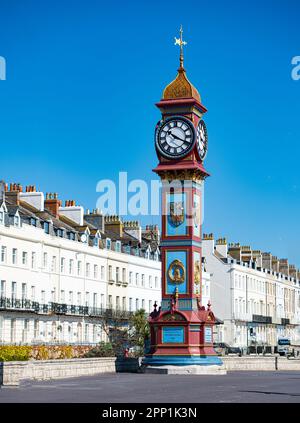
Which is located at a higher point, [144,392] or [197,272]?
[197,272]

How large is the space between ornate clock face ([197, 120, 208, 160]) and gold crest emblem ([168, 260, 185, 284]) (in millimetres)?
6067

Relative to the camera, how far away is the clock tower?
1861 inches

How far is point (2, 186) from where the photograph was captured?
231 ft

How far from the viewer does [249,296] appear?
355 feet

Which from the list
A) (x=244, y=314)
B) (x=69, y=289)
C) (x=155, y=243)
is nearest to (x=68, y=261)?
(x=69, y=289)

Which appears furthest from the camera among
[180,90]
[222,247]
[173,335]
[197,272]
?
[222,247]

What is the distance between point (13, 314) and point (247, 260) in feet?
174

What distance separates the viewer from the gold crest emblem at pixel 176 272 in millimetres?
48375

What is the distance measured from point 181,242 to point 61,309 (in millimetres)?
24055

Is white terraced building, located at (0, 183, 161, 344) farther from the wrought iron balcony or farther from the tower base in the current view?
the tower base

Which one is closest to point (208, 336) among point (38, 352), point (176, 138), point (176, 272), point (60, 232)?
point (176, 272)

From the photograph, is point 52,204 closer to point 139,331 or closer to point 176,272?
point 139,331

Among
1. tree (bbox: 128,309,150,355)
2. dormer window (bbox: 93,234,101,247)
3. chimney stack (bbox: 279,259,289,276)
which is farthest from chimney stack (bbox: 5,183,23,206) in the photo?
chimney stack (bbox: 279,259,289,276)
